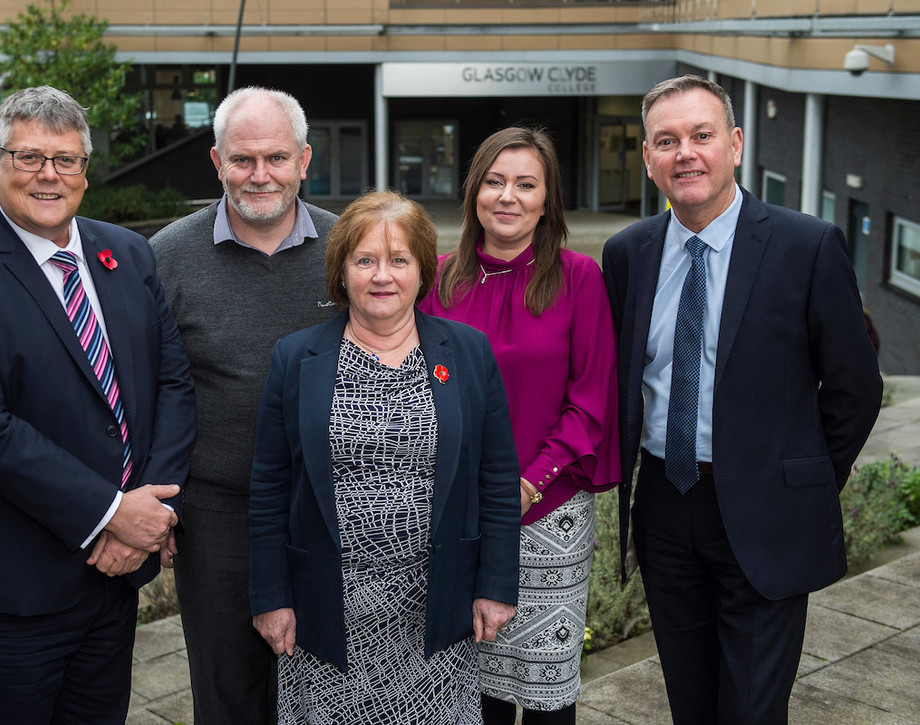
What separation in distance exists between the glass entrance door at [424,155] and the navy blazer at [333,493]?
3288 centimetres

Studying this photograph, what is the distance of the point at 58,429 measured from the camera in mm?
3139

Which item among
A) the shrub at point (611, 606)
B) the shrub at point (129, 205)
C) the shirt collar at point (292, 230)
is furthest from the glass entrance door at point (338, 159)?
the shirt collar at point (292, 230)

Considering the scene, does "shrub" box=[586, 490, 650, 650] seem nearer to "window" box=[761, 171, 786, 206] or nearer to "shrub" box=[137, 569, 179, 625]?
"shrub" box=[137, 569, 179, 625]

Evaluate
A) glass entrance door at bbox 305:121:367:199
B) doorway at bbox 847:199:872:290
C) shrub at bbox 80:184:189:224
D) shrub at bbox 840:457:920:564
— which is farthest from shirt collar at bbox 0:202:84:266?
glass entrance door at bbox 305:121:367:199

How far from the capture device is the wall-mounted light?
472 inches

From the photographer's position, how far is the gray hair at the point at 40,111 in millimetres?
3082

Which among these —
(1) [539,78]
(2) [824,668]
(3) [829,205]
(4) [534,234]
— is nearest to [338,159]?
(1) [539,78]

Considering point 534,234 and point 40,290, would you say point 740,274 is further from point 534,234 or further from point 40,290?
point 40,290

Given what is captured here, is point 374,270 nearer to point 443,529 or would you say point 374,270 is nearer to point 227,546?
point 443,529

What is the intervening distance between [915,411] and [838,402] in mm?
7736

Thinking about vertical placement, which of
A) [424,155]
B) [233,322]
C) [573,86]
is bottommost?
[233,322]

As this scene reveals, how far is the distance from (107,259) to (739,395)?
1926 mm

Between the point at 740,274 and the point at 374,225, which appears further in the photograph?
the point at 740,274

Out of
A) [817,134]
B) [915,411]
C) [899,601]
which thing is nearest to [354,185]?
[817,134]
